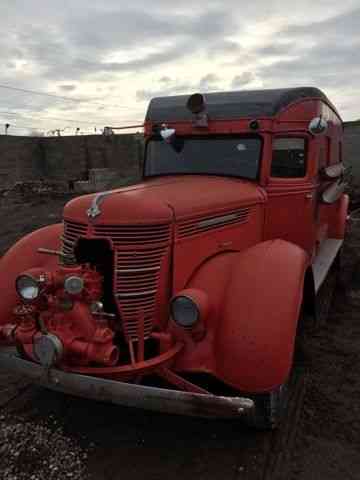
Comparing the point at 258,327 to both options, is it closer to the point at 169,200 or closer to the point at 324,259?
the point at 169,200

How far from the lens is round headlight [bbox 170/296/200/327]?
3049mm

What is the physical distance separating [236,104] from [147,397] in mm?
3146

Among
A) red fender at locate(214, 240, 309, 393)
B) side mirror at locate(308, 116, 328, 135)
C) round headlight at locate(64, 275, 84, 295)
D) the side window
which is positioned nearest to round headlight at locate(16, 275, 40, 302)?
round headlight at locate(64, 275, 84, 295)

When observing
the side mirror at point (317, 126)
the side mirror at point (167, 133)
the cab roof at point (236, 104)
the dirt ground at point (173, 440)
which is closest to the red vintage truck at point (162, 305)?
the dirt ground at point (173, 440)

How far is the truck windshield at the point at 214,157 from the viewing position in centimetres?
464

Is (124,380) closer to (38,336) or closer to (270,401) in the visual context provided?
(38,336)

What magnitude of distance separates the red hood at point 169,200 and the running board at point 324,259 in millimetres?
1385

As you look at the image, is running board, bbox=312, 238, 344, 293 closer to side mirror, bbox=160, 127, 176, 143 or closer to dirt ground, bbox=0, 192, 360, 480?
dirt ground, bbox=0, 192, 360, 480

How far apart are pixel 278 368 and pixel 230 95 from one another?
10.2 ft

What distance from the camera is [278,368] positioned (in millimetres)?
2945

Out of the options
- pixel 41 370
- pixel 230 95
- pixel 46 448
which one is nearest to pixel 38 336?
pixel 41 370

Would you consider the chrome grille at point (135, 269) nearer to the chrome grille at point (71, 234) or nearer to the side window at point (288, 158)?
the chrome grille at point (71, 234)

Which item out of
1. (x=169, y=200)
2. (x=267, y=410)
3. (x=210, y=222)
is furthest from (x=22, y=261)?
(x=267, y=410)

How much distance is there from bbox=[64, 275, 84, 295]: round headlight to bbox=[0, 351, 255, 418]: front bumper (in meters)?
0.55
